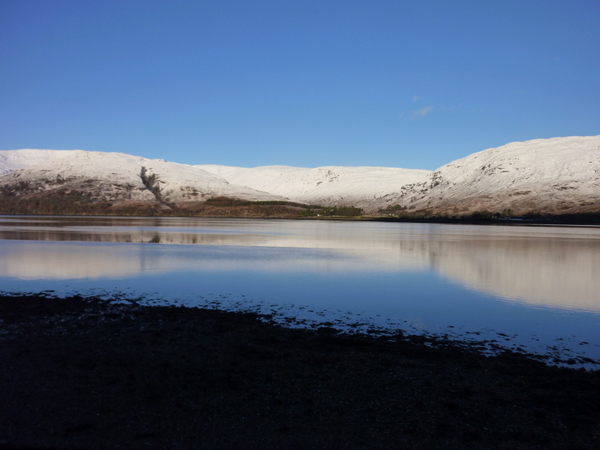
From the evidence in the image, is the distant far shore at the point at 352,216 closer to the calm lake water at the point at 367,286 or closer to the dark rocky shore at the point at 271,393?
the calm lake water at the point at 367,286

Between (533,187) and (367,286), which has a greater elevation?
(533,187)

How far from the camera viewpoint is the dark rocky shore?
6.30 m

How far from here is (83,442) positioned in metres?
5.97

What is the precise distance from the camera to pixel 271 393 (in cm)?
772

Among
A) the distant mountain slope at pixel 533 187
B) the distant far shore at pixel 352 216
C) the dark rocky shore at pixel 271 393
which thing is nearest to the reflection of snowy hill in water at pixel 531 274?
the dark rocky shore at pixel 271 393

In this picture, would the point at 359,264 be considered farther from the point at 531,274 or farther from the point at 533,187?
the point at 533,187

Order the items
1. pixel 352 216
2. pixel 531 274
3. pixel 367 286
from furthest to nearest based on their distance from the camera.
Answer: pixel 352 216, pixel 531 274, pixel 367 286

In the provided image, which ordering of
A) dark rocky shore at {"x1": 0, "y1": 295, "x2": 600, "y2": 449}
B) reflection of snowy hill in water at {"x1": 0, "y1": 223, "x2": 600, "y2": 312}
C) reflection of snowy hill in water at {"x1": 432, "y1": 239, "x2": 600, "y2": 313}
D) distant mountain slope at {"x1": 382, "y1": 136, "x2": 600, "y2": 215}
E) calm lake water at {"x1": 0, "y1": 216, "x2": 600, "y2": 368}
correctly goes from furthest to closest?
distant mountain slope at {"x1": 382, "y1": 136, "x2": 600, "y2": 215}
reflection of snowy hill in water at {"x1": 0, "y1": 223, "x2": 600, "y2": 312}
reflection of snowy hill in water at {"x1": 432, "y1": 239, "x2": 600, "y2": 313}
calm lake water at {"x1": 0, "y1": 216, "x2": 600, "y2": 368}
dark rocky shore at {"x1": 0, "y1": 295, "x2": 600, "y2": 449}

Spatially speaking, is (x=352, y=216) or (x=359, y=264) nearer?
(x=359, y=264)

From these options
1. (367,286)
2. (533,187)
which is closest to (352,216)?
(533,187)

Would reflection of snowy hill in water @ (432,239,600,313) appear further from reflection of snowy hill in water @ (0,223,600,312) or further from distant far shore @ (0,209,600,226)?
distant far shore @ (0,209,600,226)

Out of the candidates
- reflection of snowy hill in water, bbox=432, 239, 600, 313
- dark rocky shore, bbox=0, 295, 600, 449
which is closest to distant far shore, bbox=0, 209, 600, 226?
reflection of snowy hill in water, bbox=432, 239, 600, 313

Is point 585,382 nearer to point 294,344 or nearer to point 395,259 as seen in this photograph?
point 294,344

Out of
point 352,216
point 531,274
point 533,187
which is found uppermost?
point 533,187
